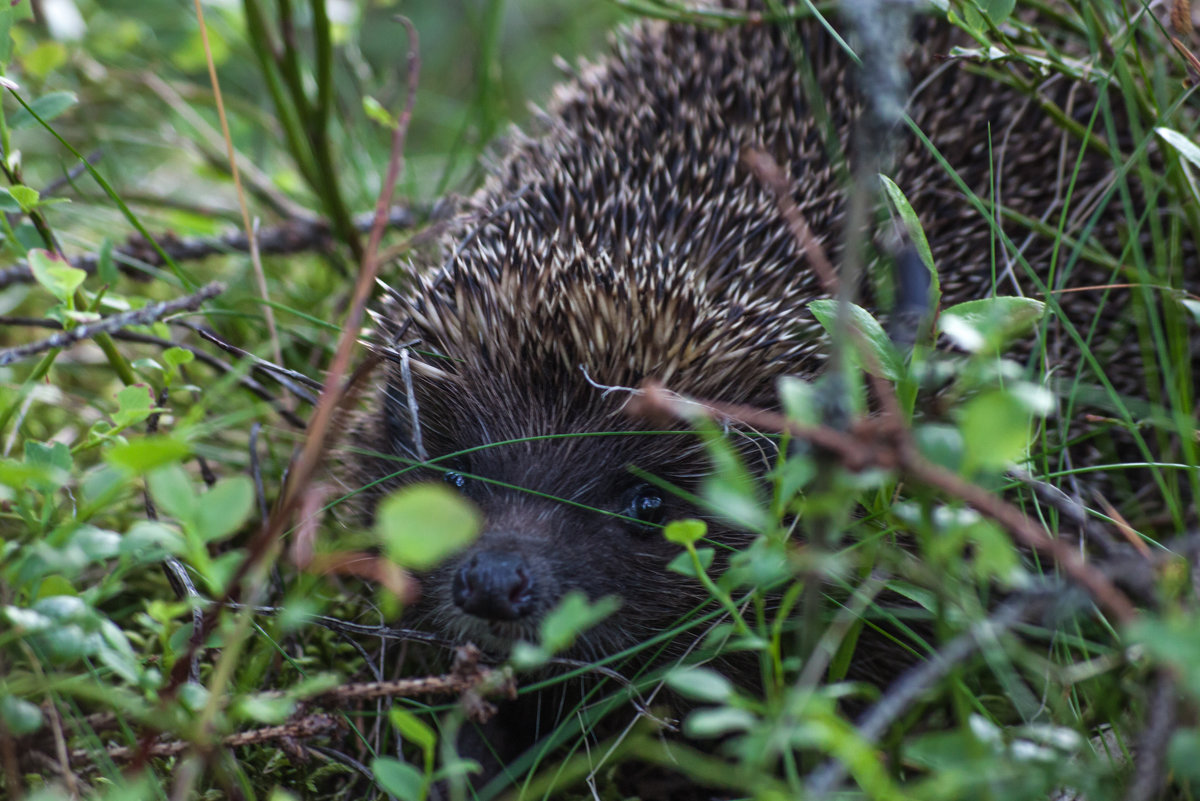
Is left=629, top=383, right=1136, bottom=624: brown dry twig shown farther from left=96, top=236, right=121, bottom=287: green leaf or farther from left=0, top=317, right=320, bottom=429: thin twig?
left=96, top=236, right=121, bottom=287: green leaf

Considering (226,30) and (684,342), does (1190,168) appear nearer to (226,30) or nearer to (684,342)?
(684,342)

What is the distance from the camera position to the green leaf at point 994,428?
104cm

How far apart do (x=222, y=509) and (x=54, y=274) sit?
771 millimetres

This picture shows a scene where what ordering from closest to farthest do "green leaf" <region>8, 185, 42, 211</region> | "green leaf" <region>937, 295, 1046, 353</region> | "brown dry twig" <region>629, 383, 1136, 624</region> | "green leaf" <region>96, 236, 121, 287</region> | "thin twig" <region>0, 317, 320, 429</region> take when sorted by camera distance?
1. "brown dry twig" <region>629, 383, 1136, 624</region>
2. "green leaf" <region>937, 295, 1046, 353</region>
3. "green leaf" <region>8, 185, 42, 211</region>
4. "green leaf" <region>96, 236, 121, 287</region>
5. "thin twig" <region>0, 317, 320, 429</region>

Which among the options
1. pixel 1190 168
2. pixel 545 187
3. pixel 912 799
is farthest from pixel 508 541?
pixel 1190 168

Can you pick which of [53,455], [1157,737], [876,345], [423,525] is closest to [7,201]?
[53,455]

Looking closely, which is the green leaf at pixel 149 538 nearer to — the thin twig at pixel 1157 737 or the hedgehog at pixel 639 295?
the hedgehog at pixel 639 295

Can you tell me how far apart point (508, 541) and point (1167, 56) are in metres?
1.83

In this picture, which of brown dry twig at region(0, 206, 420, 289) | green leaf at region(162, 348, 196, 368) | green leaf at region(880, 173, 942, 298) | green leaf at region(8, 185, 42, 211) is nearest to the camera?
green leaf at region(880, 173, 942, 298)

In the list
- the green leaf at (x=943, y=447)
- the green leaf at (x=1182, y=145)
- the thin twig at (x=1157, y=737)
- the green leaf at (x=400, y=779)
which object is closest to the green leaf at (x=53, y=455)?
the green leaf at (x=400, y=779)

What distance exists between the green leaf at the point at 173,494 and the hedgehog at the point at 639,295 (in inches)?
22.5

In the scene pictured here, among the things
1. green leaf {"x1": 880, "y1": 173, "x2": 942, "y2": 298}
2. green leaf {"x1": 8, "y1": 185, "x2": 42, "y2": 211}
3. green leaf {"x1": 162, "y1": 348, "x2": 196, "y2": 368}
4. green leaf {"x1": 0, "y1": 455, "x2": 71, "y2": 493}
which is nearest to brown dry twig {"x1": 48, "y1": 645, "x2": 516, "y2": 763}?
green leaf {"x1": 0, "y1": 455, "x2": 71, "y2": 493}

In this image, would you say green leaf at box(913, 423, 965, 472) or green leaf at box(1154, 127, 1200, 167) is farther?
green leaf at box(1154, 127, 1200, 167)

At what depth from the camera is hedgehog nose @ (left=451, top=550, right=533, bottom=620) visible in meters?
1.72
